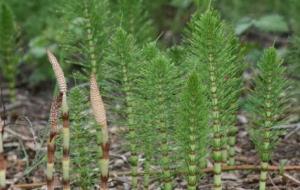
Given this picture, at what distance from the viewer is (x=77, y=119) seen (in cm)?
188

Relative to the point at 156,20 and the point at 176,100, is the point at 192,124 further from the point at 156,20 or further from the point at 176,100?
the point at 156,20

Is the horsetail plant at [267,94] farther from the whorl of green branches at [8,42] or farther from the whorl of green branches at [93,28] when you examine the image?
the whorl of green branches at [8,42]

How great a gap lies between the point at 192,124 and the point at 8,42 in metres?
1.63

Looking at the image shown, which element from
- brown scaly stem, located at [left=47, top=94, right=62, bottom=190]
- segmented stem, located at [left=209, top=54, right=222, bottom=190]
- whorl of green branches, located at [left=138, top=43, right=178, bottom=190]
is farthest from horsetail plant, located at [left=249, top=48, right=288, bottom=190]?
brown scaly stem, located at [left=47, top=94, right=62, bottom=190]

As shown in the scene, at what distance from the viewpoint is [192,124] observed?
5.43ft

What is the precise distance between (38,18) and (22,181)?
167 centimetres

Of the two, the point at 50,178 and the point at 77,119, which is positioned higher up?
the point at 77,119

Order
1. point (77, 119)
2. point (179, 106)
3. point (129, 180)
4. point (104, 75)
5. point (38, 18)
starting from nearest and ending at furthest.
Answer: point (179, 106)
point (77, 119)
point (104, 75)
point (129, 180)
point (38, 18)

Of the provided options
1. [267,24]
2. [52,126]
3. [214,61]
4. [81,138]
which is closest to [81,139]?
[81,138]

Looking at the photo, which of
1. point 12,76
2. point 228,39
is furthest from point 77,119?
point 12,76

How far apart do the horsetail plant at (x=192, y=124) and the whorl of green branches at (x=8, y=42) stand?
147 cm

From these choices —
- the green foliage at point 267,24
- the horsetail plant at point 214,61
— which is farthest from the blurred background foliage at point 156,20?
the horsetail plant at point 214,61

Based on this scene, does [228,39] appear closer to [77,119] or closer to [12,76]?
[77,119]

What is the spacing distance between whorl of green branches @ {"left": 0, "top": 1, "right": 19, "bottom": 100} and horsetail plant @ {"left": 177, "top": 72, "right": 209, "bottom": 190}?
1.47m
